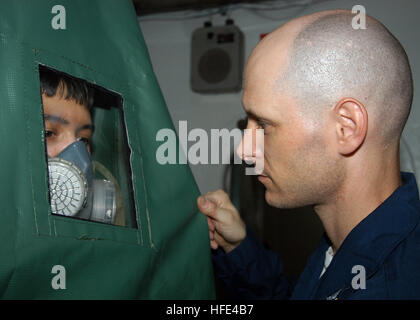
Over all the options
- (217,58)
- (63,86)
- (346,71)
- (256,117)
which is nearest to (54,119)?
(63,86)

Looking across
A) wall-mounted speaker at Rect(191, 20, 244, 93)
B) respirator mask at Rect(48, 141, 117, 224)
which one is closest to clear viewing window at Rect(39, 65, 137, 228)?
respirator mask at Rect(48, 141, 117, 224)

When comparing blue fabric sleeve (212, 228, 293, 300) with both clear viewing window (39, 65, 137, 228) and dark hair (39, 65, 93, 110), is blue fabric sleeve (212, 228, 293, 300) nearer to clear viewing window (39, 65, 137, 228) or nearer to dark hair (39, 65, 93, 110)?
clear viewing window (39, 65, 137, 228)

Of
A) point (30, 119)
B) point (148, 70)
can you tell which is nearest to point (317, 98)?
point (148, 70)

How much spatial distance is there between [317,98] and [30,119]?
581mm

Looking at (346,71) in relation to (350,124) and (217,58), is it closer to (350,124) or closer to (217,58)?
(350,124)

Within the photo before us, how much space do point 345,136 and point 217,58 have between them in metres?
1.11

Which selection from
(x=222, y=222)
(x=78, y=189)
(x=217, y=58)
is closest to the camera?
(x=78, y=189)

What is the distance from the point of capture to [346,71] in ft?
2.52

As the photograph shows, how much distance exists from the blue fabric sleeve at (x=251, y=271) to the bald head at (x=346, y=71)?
545mm

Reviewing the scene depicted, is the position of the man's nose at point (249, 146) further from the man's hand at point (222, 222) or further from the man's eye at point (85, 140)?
the man's eye at point (85, 140)

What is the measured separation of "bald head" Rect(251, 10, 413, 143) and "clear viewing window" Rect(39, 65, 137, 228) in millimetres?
407

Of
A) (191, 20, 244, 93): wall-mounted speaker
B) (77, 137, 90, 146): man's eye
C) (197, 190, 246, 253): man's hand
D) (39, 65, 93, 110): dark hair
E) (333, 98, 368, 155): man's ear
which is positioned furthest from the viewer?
(191, 20, 244, 93): wall-mounted speaker

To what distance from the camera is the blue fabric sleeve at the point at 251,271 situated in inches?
45.2

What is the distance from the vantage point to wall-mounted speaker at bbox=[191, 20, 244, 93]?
5.70ft
